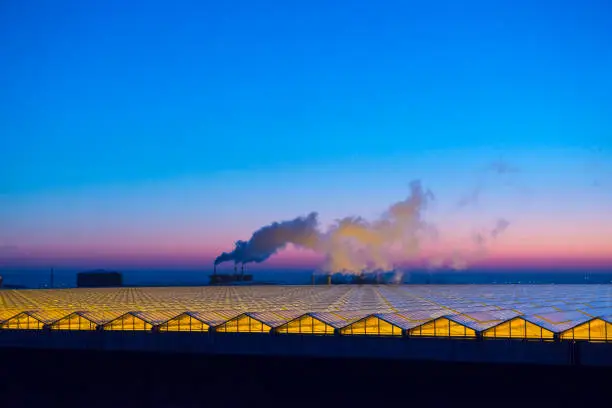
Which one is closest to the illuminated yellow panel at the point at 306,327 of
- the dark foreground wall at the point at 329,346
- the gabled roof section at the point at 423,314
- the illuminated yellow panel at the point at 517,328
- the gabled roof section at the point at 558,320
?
the dark foreground wall at the point at 329,346

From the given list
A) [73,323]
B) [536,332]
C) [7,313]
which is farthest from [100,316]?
[536,332]

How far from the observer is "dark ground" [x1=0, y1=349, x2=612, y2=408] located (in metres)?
28.1

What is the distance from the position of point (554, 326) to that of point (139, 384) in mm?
19797

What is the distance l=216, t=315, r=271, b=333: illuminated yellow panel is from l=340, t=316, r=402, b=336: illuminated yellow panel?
4.31 m

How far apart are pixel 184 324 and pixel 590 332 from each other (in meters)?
20.1

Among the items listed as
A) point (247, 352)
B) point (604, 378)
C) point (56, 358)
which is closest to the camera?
point (604, 378)

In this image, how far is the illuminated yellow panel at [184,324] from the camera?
35531mm

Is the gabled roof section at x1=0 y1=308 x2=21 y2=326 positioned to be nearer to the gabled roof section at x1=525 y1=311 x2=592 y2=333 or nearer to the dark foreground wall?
the dark foreground wall

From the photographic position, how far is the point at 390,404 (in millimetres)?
28828

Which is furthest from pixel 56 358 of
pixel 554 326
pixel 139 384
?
pixel 554 326

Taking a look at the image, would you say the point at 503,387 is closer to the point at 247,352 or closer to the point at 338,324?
the point at 338,324

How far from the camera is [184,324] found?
35.9 meters

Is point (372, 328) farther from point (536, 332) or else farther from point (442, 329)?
point (536, 332)

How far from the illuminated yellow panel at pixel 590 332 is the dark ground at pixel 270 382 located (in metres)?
2.41
